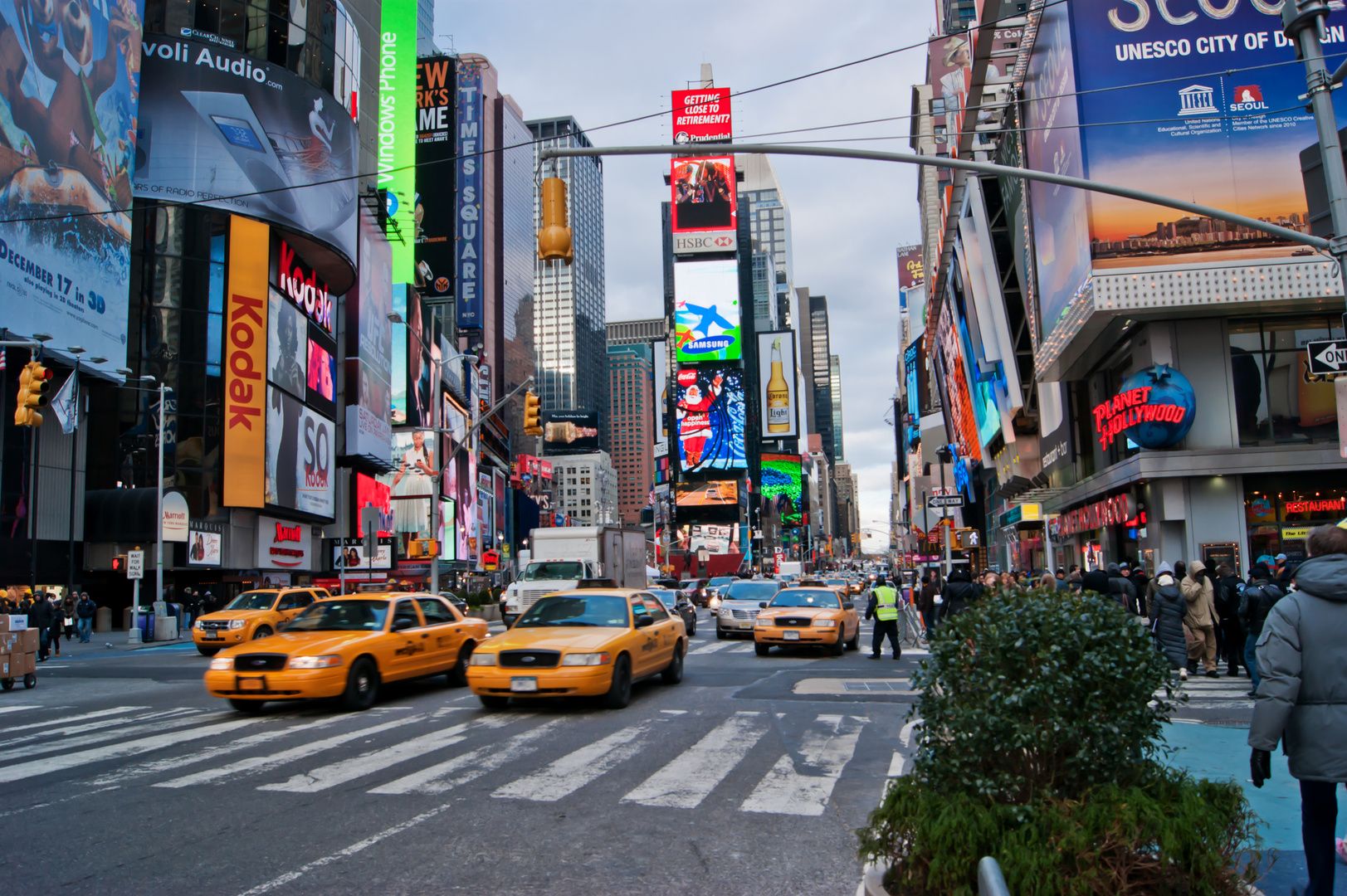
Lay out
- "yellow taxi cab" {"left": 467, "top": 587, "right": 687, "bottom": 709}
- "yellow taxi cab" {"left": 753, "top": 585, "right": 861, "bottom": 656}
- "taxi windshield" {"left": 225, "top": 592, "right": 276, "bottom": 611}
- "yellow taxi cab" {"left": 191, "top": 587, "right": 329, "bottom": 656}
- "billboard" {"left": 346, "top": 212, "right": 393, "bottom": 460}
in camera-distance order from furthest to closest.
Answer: "billboard" {"left": 346, "top": 212, "right": 393, "bottom": 460}, "taxi windshield" {"left": 225, "top": 592, "right": 276, "bottom": 611}, "yellow taxi cab" {"left": 191, "top": 587, "right": 329, "bottom": 656}, "yellow taxi cab" {"left": 753, "top": 585, "right": 861, "bottom": 656}, "yellow taxi cab" {"left": 467, "top": 587, "right": 687, "bottom": 709}

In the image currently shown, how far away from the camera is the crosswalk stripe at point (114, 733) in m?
10.1

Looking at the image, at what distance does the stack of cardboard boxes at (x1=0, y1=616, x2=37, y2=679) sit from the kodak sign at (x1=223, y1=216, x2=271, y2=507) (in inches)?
1138

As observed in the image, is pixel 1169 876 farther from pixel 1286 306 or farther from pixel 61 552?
→ pixel 61 552

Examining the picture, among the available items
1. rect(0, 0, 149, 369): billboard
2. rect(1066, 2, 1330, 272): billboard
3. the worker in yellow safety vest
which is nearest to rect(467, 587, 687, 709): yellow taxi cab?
the worker in yellow safety vest

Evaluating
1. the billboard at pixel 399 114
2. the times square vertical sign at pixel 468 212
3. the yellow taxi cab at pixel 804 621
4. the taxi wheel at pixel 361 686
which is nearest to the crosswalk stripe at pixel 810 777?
the taxi wheel at pixel 361 686

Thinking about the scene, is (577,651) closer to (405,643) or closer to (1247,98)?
(405,643)

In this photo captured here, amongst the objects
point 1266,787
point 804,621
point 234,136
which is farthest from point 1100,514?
point 234,136

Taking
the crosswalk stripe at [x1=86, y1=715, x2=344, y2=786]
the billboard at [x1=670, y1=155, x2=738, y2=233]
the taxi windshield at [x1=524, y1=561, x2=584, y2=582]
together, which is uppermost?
the billboard at [x1=670, y1=155, x2=738, y2=233]

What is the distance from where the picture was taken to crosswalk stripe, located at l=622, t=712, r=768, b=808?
24.6 ft

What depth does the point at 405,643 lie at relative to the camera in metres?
13.6

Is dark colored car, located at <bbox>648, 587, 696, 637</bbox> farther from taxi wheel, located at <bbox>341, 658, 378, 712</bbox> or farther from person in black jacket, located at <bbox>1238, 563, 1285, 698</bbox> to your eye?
person in black jacket, located at <bbox>1238, 563, 1285, 698</bbox>

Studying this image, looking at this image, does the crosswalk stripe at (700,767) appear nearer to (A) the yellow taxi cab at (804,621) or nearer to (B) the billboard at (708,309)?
(A) the yellow taxi cab at (804,621)

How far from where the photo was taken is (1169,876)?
4.05 m

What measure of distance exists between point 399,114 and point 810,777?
78959 mm
